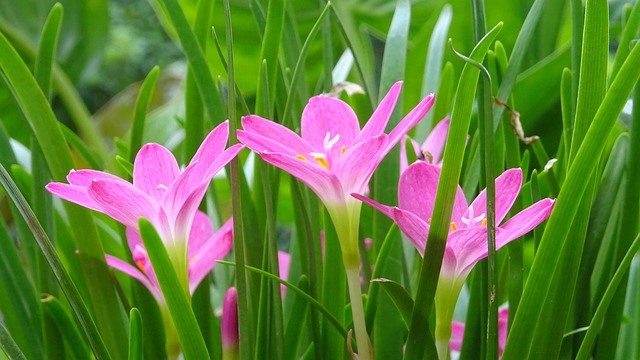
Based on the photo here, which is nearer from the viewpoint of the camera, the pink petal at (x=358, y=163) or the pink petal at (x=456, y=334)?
the pink petal at (x=358, y=163)

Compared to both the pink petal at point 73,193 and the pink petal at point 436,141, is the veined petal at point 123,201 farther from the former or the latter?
the pink petal at point 436,141

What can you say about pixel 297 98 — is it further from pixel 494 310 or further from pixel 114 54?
pixel 114 54

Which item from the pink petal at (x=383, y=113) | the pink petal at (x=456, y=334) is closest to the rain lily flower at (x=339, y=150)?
the pink petal at (x=383, y=113)

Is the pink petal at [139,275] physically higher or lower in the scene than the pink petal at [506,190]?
lower

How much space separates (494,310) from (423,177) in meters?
0.04

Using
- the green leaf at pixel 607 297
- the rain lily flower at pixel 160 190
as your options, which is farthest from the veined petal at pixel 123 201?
the green leaf at pixel 607 297

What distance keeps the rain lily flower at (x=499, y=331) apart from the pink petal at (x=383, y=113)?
0.32 ft

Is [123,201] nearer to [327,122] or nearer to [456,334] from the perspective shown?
[327,122]

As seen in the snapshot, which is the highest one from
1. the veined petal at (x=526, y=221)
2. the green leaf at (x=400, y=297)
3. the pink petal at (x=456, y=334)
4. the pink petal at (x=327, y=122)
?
the pink petal at (x=327, y=122)

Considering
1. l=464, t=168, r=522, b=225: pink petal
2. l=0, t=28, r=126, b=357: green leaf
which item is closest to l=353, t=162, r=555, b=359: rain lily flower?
l=464, t=168, r=522, b=225: pink petal

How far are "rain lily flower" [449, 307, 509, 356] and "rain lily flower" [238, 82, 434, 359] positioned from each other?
0.09 metres

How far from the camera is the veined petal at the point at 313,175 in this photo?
0.57ft

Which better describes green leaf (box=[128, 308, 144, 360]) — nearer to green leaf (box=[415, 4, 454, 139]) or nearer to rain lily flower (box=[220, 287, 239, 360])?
rain lily flower (box=[220, 287, 239, 360])

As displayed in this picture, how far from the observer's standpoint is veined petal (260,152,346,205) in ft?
0.57
